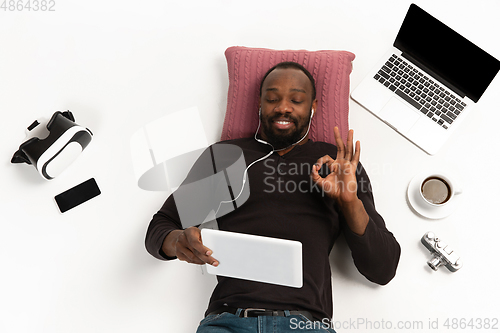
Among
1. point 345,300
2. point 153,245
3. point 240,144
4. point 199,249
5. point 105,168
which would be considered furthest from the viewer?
point 105,168

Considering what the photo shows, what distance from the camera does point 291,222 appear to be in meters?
1.26

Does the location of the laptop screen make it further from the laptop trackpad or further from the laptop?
the laptop trackpad

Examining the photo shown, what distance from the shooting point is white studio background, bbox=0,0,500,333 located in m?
1.38

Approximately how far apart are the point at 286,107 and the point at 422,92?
0.65m

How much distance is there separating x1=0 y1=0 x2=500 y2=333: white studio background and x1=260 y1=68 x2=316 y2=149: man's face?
0.31m

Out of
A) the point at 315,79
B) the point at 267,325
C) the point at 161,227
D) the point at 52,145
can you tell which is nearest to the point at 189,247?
the point at 161,227

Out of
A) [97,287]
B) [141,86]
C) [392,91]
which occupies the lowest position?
[97,287]

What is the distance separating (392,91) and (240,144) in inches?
28.5

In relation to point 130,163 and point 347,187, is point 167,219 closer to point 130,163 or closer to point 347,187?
point 130,163

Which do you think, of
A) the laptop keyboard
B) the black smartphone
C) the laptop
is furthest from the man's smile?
the black smartphone

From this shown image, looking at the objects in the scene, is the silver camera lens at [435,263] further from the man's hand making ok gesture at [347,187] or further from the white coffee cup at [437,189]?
the man's hand making ok gesture at [347,187]

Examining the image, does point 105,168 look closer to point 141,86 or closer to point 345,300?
point 141,86

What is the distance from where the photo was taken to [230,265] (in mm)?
1096

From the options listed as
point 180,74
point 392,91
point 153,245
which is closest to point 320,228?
point 153,245
